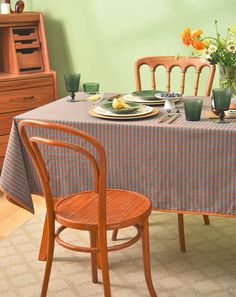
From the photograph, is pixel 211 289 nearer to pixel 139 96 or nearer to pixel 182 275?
pixel 182 275

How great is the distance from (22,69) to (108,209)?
2.02 metres

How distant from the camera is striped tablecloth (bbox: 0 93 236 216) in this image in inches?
76.4

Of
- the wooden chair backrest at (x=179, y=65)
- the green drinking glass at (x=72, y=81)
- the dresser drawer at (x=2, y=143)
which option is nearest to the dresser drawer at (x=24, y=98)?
the dresser drawer at (x=2, y=143)

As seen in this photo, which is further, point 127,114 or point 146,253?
point 127,114

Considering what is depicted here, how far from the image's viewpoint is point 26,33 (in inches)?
149

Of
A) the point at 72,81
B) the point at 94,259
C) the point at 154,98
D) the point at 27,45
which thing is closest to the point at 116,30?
the point at 27,45

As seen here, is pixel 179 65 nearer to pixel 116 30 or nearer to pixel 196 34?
pixel 196 34

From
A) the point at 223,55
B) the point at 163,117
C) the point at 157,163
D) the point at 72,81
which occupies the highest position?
the point at 223,55

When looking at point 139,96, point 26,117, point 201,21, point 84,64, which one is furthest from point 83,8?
point 26,117

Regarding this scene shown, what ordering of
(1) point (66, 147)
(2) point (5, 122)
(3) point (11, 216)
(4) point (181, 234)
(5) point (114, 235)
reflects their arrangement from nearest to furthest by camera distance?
(1) point (66, 147) → (4) point (181, 234) → (5) point (114, 235) → (3) point (11, 216) → (2) point (5, 122)

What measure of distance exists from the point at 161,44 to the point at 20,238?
167 centimetres

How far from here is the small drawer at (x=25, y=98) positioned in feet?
11.5

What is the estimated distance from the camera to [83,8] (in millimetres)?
3719

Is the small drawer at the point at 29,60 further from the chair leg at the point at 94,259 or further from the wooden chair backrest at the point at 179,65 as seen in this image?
the chair leg at the point at 94,259
